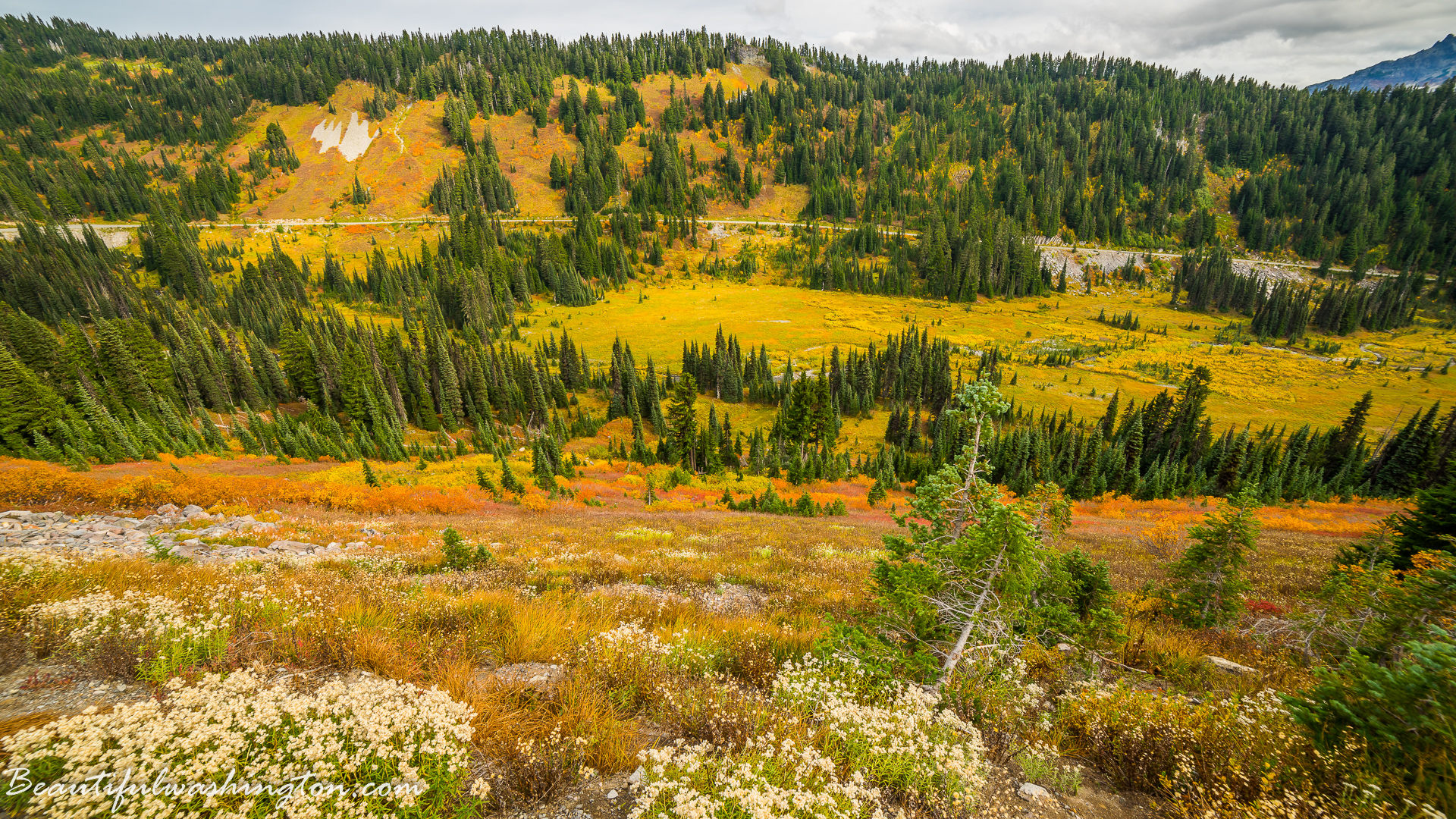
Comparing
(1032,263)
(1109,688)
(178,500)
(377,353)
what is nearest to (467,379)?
(377,353)

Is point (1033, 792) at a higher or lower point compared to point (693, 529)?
higher

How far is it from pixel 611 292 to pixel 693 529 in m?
128

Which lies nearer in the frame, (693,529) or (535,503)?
(693,529)

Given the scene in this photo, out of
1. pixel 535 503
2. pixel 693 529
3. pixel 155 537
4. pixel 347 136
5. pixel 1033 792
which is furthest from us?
pixel 347 136

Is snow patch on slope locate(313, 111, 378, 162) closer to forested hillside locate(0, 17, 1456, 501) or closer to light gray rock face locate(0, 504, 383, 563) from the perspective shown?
forested hillside locate(0, 17, 1456, 501)

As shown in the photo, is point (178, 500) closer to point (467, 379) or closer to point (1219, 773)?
point (1219, 773)

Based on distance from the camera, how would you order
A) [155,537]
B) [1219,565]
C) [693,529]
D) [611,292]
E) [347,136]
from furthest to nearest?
[347,136] → [611,292] → [693,529] → [155,537] → [1219,565]

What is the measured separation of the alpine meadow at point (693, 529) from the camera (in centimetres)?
471

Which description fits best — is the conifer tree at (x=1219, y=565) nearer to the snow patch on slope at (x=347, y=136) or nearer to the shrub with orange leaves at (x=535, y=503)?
the shrub with orange leaves at (x=535, y=503)

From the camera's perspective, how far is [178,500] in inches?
768

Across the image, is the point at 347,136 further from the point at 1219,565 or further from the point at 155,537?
the point at 1219,565

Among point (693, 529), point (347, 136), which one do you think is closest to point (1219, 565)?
point (693, 529)

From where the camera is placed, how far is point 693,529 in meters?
26.6

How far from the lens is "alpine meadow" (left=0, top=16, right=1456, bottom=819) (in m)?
4.71
